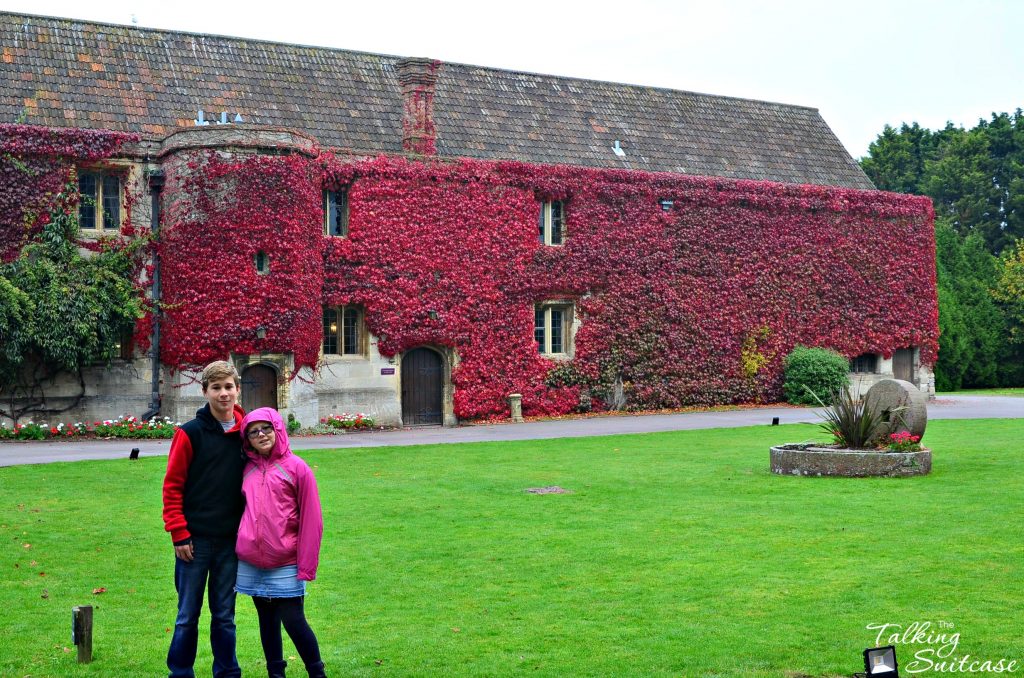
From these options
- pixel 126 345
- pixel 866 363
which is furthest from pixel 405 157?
pixel 866 363

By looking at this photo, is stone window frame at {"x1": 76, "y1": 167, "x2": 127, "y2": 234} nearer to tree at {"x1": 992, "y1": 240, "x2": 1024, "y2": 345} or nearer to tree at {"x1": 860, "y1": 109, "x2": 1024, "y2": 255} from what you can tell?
tree at {"x1": 992, "y1": 240, "x2": 1024, "y2": 345}

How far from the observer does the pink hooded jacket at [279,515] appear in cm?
741

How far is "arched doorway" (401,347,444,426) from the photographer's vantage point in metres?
31.4

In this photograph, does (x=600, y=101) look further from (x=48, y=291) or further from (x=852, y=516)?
(x=852, y=516)

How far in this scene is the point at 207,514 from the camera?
757 centimetres

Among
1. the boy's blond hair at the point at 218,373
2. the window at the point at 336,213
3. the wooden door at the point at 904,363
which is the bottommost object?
the boy's blond hair at the point at 218,373

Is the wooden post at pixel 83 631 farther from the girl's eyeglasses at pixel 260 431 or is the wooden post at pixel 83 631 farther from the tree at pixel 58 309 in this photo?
the tree at pixel 58 309

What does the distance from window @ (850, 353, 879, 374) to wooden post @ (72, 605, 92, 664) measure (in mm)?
33634

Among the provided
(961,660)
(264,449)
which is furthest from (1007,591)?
(264,449)

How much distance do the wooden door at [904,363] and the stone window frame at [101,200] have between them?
24579 mm

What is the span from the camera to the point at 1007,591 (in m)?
10.2

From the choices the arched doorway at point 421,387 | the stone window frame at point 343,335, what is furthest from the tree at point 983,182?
the stone window frame at point 343,335

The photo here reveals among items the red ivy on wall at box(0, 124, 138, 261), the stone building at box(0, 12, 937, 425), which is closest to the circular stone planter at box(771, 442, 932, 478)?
the stone building at box(0, 12, 937, 425)

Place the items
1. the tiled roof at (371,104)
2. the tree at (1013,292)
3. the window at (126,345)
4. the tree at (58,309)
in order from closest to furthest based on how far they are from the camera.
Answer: the tree at (58,309), the window at (126,345), the tiled roof at (371,104), the tree at (1013,292)
